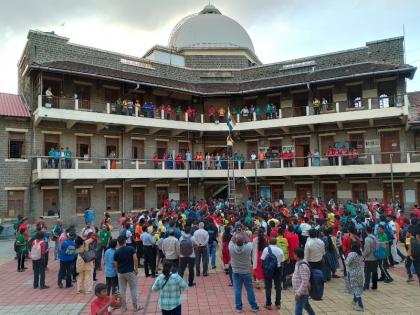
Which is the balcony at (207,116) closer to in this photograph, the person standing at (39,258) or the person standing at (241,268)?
the person standing at (39,258)

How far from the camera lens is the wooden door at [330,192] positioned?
2592 centimetres

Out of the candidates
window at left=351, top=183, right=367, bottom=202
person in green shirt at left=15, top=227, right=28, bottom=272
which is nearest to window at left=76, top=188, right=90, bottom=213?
person in green shirt at left=15, top=227, right=28, bottom=272

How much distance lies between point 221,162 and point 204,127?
303 centimetres

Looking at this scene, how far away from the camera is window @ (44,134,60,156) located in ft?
73.8

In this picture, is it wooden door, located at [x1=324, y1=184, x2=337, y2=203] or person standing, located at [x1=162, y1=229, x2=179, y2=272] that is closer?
person standing, located at [x1=162, y1=229, x2=179, y2=272]

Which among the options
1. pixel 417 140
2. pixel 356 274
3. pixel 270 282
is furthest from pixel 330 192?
pixel 270 282

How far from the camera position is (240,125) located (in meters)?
27.8

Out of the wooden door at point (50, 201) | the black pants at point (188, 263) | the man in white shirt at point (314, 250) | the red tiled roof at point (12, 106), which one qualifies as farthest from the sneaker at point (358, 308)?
Answer: the red tiled roof at point (12, 106)

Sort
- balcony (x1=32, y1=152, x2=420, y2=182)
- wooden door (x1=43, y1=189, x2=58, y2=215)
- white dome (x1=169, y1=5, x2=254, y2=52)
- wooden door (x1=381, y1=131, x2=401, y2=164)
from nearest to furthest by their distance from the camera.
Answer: balcony (x1=32, y1=152, x2=420, y2=182) → wooden door (x1=43, y1=189, x2=58, y2=215) → wooden door (x1=381, y1=131, x2=401, y2=164) → white dome (x1=169, y1=5, x2=254, y2=52)

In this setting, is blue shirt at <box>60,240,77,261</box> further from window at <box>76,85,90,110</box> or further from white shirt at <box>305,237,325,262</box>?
window at <box>76,85,90,110</box>

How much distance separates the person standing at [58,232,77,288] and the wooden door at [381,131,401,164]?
68.1ft

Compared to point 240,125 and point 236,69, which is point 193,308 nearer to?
point 240,125

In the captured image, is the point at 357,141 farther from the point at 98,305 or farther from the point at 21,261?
the point at 98,305

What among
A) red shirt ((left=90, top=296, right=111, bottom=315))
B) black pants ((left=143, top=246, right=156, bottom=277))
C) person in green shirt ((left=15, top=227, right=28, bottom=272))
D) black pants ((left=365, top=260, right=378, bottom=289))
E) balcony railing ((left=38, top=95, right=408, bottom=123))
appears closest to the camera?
red shirt ((left=90, top=296, right=111, bottom=315))
